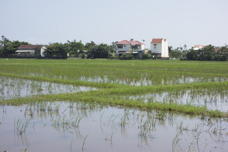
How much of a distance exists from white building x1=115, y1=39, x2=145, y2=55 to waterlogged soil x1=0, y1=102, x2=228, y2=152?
1964 inches

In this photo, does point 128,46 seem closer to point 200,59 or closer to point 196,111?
point 200,59

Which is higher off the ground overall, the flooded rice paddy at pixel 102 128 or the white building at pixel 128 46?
the white building at pixel 128 46

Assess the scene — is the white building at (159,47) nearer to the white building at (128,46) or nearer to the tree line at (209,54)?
the white building at (128,46)

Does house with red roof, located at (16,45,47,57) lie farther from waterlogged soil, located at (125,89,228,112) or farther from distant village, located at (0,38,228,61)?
waterlogged soil, located at (125,89,228,112)

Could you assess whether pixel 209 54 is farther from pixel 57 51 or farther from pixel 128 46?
pixel 57 51

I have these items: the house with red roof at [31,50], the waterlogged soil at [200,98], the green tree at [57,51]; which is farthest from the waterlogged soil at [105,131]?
the house with red roof at [31,50]

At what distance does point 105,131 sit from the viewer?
559 centimetres

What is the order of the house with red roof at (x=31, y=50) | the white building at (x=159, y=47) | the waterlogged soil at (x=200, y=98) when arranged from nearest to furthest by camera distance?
the waterlogged soil at (x=200, y=98) → the white building at (x=159, y=47) → the house with red roof at (x=31, y=50)

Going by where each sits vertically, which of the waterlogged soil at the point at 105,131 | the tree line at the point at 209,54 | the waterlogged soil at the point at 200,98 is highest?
the tree line at the point at 209,54

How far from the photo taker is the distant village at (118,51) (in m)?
45.5

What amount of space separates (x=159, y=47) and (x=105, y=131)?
5092cm

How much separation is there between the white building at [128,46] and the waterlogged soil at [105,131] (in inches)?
1964

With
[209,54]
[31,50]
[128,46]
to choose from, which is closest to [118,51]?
[128,46]

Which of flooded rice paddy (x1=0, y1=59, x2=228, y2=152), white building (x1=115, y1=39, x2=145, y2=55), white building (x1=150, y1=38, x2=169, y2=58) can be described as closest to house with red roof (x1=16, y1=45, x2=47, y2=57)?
white building (x1=115, y1=39, x2=145, y2=55)
